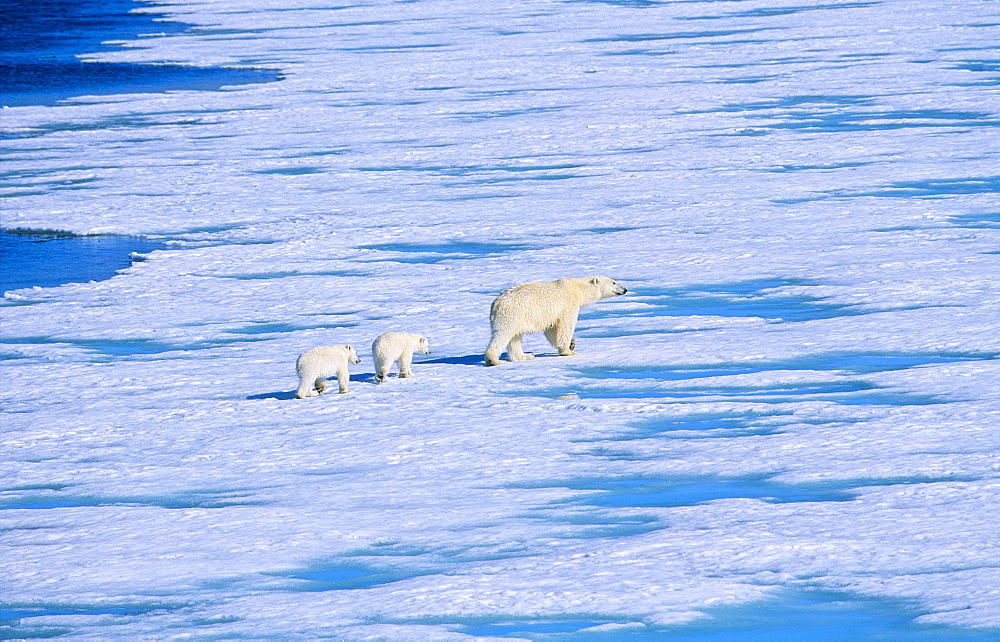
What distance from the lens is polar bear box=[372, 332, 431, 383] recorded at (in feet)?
19.5

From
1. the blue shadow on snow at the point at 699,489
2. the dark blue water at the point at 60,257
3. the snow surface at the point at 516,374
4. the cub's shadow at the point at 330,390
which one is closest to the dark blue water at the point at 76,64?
the snow surface at the point at 516,374

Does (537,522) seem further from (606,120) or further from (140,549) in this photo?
(606,120)

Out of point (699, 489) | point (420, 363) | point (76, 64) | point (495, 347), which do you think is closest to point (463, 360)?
point (420, 363)

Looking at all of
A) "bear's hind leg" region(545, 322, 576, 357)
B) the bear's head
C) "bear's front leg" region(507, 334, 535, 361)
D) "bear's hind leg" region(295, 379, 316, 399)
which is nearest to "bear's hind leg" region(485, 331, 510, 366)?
"bear's front leg" region(507, 334, 535, 361)

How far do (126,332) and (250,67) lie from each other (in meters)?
12.7

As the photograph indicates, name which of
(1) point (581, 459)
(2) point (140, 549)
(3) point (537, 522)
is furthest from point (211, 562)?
(1) point (581, 459)

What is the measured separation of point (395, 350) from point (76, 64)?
17.1 metres

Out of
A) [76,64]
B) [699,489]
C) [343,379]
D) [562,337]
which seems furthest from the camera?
[76,64]

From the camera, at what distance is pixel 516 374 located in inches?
242

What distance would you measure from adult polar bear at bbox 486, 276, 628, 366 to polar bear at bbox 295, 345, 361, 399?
655 millimetres

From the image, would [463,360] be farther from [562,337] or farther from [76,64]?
[76,64]

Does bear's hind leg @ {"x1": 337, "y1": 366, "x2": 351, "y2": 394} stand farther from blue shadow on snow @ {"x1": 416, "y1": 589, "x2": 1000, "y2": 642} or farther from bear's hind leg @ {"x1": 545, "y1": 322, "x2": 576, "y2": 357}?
blue shadow on snow @ {"x1": 416, "y1": 589, "x2": 1000, "y2": 642}

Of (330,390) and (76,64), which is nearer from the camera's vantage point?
(330,390)

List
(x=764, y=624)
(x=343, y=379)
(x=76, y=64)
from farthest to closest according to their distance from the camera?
(x=76, y=64), (x=343, y=379), (x=764, y=624)
